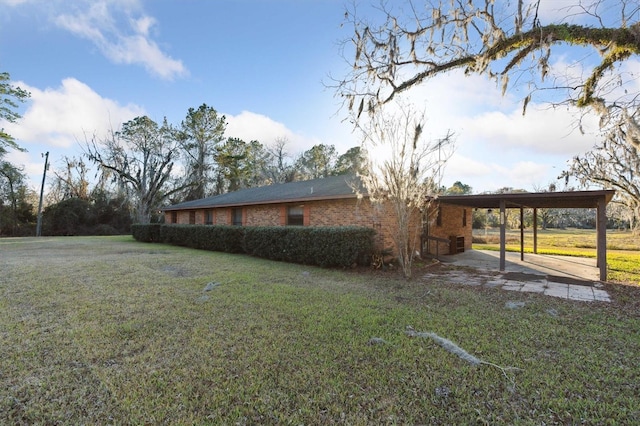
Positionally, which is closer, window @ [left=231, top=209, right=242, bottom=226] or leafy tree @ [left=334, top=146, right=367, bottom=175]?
window @ [left=231, top=209, right=242, bottom=226]

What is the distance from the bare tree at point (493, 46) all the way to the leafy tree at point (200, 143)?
25.9 metres

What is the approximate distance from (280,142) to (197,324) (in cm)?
3392

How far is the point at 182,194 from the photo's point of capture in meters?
30.7

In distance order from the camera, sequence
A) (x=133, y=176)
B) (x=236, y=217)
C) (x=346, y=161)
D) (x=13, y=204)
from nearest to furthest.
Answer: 1. (x=236, y=217)
2. (x=13, y=204)
3. (x=133, y=176)
4. (x=346, y=161)

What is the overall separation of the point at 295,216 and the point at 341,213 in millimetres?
2461

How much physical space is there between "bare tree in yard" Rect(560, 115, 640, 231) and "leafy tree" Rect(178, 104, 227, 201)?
28.9 meters

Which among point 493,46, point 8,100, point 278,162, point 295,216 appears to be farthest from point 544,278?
point 8,100

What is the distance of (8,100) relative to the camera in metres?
22.3

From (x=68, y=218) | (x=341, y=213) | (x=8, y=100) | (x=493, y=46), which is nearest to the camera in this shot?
(x=493, y=46)

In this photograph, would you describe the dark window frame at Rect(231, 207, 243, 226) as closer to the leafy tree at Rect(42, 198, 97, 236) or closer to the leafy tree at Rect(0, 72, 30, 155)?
the leafy tree at Rect(42, 198, 97, 236)

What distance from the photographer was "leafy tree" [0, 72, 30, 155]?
2166 cm

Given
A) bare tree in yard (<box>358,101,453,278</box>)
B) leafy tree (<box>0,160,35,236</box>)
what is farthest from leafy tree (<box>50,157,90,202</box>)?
bare tree in yard (<box>358,101,453,278</box>)

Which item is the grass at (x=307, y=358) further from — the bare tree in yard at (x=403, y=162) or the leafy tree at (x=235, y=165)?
the leafy tree at (x=235, y=165)

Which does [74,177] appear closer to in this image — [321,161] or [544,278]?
[321,161]
